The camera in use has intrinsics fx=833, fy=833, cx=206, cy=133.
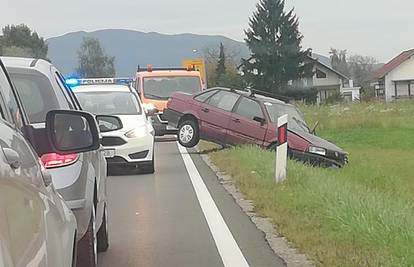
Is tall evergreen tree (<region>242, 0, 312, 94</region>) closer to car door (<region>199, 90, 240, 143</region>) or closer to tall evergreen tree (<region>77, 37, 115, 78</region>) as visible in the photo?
tall evergreen tree (<region>77, 37, 115, 78</region>)

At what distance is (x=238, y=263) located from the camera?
732 centimetres

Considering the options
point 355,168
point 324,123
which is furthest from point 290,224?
point 324,123

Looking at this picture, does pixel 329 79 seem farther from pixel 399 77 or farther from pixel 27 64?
pixel 27 64

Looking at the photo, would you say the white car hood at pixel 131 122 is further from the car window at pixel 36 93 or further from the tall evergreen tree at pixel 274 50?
the tall evergreen tree at pixel 274 50

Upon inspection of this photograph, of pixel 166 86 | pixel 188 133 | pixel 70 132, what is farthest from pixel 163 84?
pixel 70 132

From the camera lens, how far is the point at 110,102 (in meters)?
16.4

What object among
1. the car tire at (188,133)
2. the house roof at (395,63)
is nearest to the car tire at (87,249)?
the car tire at (188,133)

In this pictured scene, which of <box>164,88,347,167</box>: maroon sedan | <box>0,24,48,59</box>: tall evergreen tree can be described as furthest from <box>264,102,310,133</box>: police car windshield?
→ <box>0,24,48,59</box>: tall evergreen tree

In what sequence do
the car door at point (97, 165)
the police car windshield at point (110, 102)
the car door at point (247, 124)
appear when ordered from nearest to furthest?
the car door at point (97, 165) < the police car windshield at point (110, 102) < the car door at point (247, 124)

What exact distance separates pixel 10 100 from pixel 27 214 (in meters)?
1.68

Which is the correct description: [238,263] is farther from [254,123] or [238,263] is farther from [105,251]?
[254,123]

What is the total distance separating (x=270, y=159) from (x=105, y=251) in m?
7.64

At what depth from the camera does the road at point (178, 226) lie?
7.62 metres

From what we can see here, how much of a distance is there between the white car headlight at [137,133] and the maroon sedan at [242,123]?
3.74 meters
